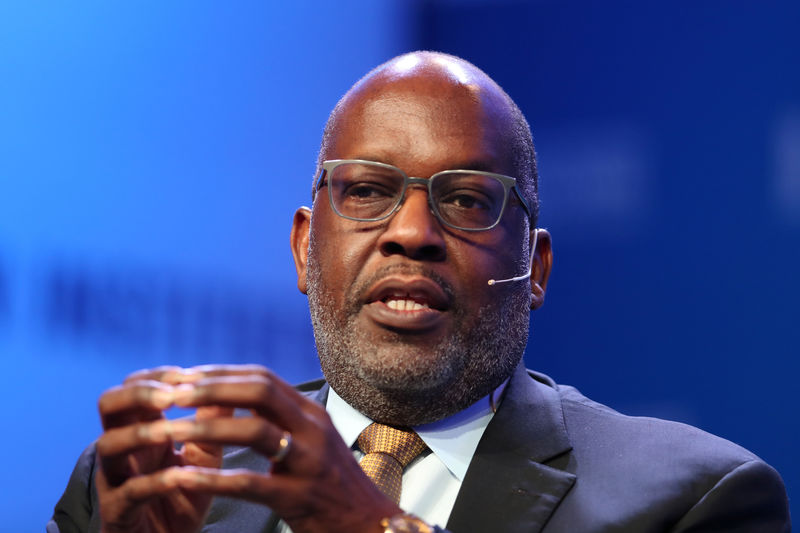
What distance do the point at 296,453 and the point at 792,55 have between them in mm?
2573

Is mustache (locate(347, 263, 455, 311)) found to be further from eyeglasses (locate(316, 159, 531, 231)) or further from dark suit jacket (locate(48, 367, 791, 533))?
dark suit jacket (locate(48, 367, 791, 533))

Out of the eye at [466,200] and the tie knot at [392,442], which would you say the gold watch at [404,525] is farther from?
the eye at [466,200]

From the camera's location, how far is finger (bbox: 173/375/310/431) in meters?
1.04

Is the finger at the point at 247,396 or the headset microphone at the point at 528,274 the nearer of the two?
the finger at the point at 247,396

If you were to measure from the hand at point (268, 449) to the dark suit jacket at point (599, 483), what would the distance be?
45 centimetres

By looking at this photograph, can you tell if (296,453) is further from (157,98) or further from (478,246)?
(157,98)

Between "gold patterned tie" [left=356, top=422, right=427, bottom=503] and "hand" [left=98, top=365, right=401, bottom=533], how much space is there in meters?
0.46

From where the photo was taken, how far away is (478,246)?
1738 mm

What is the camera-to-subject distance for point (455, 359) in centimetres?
171

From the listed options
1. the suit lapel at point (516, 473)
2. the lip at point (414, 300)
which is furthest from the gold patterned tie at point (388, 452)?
the lip at point (414, 300)

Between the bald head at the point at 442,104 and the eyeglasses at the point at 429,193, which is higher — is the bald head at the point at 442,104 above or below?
above

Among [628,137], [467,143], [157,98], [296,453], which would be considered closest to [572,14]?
[628,137]

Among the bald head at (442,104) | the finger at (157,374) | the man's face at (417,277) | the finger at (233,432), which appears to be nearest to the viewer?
the finger at (233,432)

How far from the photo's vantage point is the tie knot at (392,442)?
1751 millimetres
